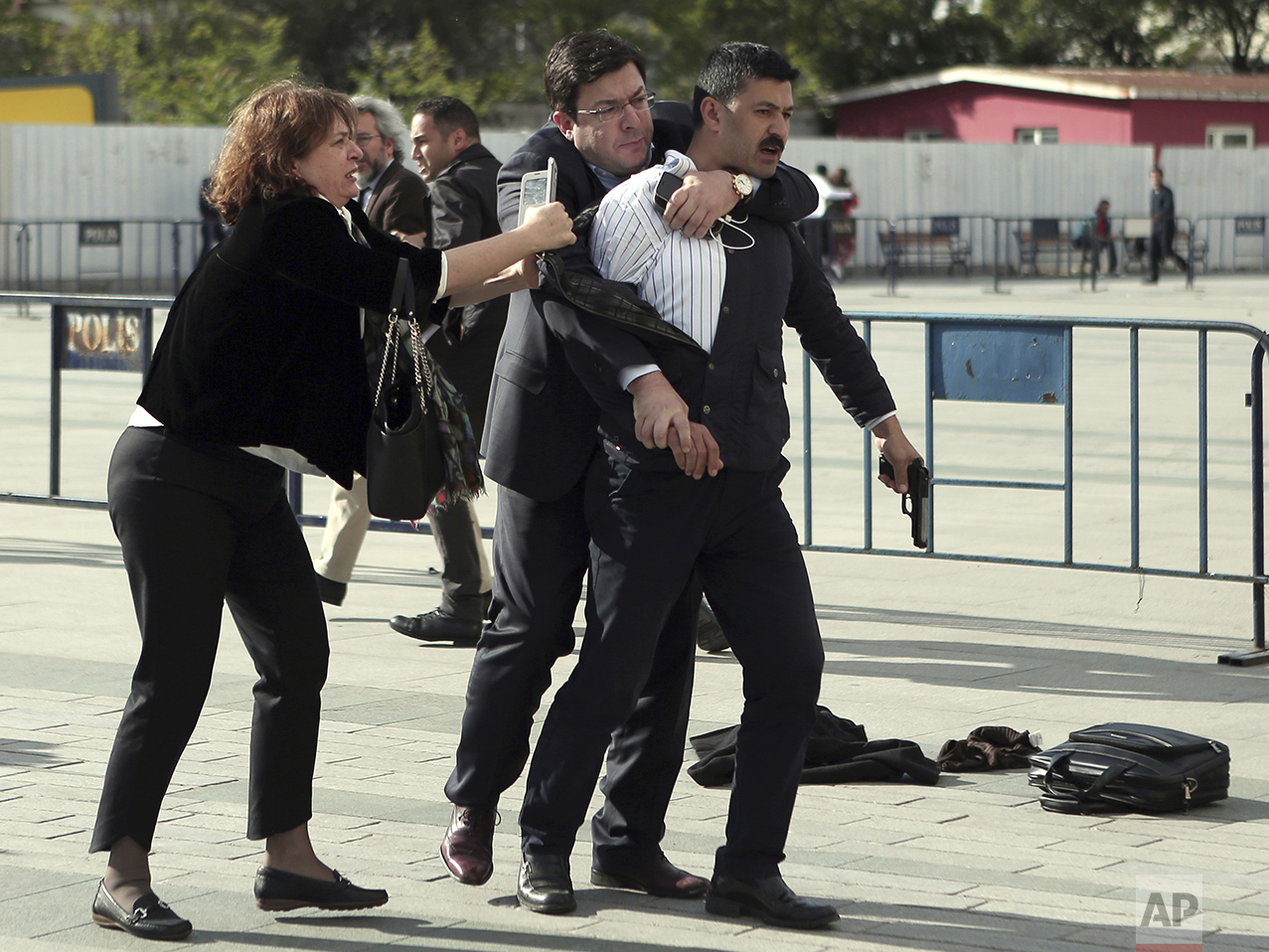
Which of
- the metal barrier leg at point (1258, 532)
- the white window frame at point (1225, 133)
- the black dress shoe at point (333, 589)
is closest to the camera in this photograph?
the metal barrier leg at point (1258, 532)

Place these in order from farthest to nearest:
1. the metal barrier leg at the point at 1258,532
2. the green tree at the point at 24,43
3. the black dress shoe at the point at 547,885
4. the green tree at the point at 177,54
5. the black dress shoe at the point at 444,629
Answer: the green tree at the point at 24,43, the green tree at the point at 177,54, the black dress shoe at the point at 444,629, the metal barrier leg at the point at 1258,532, the black dress shoe at the point at 547,885

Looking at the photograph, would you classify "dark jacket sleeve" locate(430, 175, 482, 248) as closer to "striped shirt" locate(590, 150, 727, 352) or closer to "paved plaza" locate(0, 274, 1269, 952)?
"paved plaza" locate(0, 274, 1269, 952)

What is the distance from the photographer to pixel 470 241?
742cm

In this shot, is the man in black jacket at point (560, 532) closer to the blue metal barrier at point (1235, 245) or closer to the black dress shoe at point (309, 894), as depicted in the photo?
the black dress shoe at point (309, 894)

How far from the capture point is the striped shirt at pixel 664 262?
4.08 metres

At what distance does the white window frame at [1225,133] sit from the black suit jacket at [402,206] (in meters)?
40.9

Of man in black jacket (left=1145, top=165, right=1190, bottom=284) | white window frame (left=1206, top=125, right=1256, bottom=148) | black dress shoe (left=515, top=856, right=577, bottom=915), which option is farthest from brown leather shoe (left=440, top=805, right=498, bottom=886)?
white window frame (left=1206, top=125, right=1256, bottom=148)

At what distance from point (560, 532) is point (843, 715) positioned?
2.21 m

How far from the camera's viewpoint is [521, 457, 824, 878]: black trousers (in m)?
4.07

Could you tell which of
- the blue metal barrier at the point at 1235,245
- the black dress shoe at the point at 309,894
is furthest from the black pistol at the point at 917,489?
the blue metal barrier at the point at 1235,245

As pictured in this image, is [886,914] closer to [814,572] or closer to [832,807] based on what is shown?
[832,807]

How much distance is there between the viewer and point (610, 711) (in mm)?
4148

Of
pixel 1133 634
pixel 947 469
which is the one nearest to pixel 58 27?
pixel 947 469

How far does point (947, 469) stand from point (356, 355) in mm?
7979
